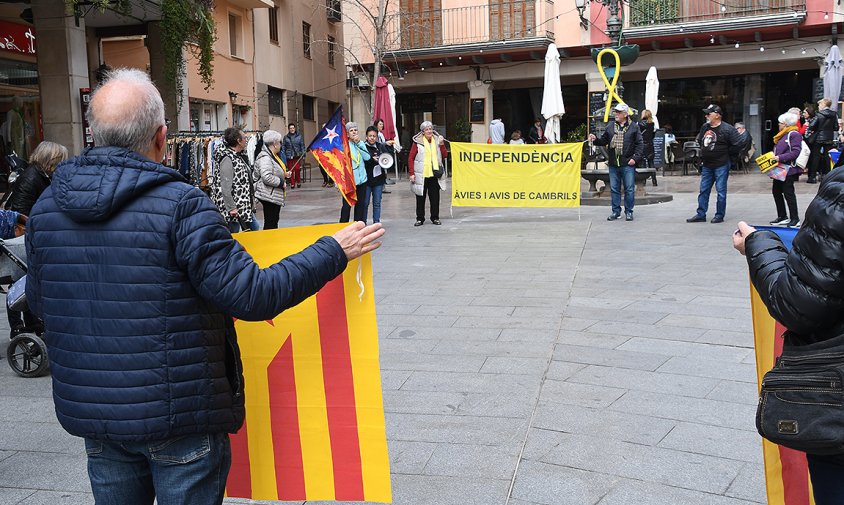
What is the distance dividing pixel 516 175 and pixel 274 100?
17587mm

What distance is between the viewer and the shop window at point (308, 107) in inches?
1283

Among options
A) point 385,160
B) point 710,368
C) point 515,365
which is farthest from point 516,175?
point 710,368

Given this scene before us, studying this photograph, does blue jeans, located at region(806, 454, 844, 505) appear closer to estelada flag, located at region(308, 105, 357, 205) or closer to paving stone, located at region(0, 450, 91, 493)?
paving stone, located at region(0, 450, 91, 493)

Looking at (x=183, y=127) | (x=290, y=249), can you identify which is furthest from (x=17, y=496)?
(x=183, y=127)

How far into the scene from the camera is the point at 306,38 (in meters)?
33.0

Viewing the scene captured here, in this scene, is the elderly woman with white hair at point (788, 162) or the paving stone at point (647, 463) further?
the elderly woman with white hair at point (788, 162)

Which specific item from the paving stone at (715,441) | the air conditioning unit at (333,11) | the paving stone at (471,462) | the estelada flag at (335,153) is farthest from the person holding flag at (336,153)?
the air conditioning unit at (333,11)

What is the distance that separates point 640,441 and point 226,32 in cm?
2363

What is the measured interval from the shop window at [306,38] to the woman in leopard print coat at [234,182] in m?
23.9

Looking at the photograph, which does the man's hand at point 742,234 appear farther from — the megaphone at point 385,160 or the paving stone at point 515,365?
the megaphone at point 385,160

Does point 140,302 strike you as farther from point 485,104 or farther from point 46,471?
point 485,104

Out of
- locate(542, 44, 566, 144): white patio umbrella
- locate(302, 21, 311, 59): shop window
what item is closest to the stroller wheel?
locate(542, 44, 566, 144): white patio umbrella

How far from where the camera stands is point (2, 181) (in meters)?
15.8

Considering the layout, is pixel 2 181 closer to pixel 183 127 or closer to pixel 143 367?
pixel 183 127
